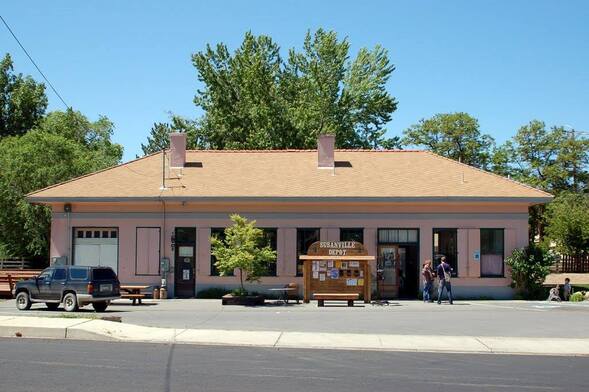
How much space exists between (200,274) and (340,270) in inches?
272

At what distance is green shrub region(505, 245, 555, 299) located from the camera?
30250 millimetres

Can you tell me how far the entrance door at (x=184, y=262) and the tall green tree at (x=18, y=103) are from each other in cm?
4390

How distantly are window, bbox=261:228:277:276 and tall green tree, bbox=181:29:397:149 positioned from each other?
2131 cm

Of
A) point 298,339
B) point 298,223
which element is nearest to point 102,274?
point 298,223

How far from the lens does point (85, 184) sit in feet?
109

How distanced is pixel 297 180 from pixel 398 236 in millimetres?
5280

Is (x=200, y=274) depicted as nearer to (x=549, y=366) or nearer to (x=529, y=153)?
(x=549, y=366)

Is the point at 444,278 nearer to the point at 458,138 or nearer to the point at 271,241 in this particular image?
the point at 271,241

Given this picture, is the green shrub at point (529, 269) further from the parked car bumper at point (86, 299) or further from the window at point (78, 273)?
the window at point (78, 273)

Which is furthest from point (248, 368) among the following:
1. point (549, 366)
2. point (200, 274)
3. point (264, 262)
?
point (200, 274)

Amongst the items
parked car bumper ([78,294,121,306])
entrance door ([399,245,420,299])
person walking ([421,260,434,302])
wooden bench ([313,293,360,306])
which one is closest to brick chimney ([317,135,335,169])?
entrance door ([399,245,420,299])

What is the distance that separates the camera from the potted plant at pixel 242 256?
28.1 metres

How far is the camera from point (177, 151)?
1393 inches

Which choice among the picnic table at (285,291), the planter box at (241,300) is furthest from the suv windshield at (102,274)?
the picnic table at (285,291)
